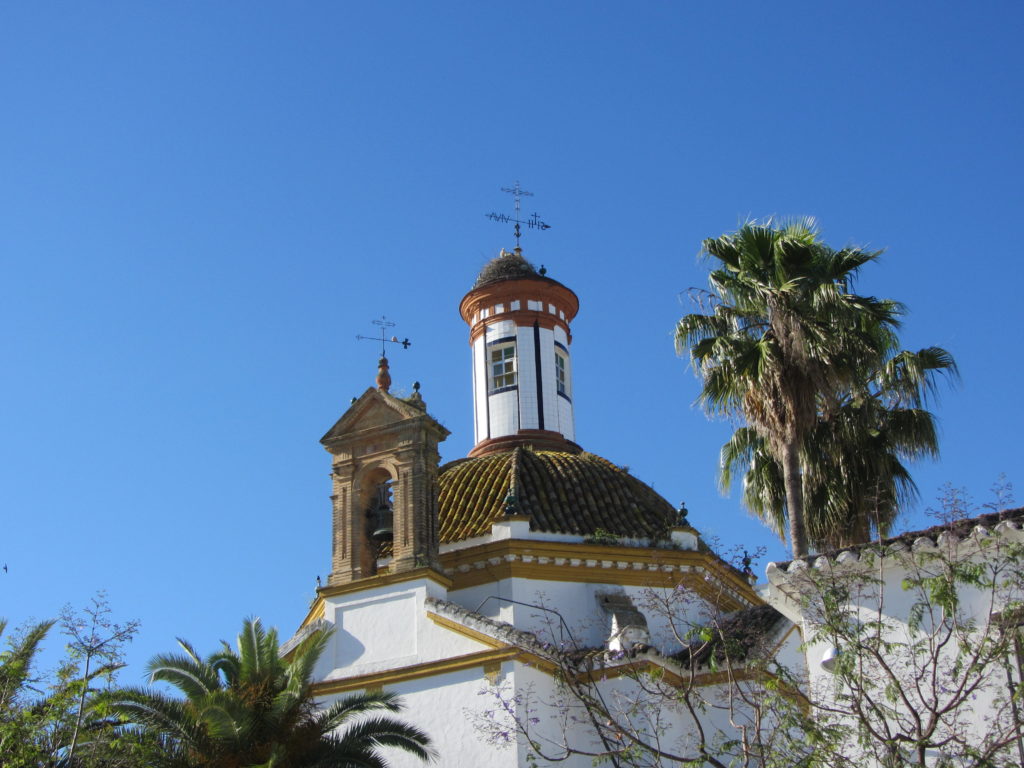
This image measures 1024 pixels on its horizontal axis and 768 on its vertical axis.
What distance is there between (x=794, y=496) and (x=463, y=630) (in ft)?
18.2

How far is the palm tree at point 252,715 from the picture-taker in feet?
59.6

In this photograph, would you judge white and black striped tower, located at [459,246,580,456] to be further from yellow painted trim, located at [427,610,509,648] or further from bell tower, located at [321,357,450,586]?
yellow painted trim, located at [427,610,509,648]

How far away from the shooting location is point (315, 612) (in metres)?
25.2

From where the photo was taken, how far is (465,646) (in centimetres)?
2208

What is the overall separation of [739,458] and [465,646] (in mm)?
5830

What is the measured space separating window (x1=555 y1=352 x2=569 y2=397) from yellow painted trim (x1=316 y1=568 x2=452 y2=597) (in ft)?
23.0

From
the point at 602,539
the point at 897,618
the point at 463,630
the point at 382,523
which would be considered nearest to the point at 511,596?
the point at 463,630

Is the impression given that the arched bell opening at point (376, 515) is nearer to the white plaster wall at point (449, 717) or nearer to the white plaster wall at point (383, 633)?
the white plaster wall at point (383, 633)

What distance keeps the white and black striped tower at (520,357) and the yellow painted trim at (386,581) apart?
5.57m

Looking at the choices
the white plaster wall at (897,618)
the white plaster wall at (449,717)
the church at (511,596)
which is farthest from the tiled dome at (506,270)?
the white plaster wall at (897,618)

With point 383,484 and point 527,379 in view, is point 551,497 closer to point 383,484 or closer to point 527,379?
point 383,484

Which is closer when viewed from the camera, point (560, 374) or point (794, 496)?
point (794, 496)

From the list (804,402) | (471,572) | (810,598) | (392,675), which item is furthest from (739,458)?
(810,598)

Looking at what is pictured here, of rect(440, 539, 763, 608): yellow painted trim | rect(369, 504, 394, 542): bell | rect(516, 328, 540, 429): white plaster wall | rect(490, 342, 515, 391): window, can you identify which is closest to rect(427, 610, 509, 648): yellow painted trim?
rect(440, 539, 763, 608): yellow painted trim
